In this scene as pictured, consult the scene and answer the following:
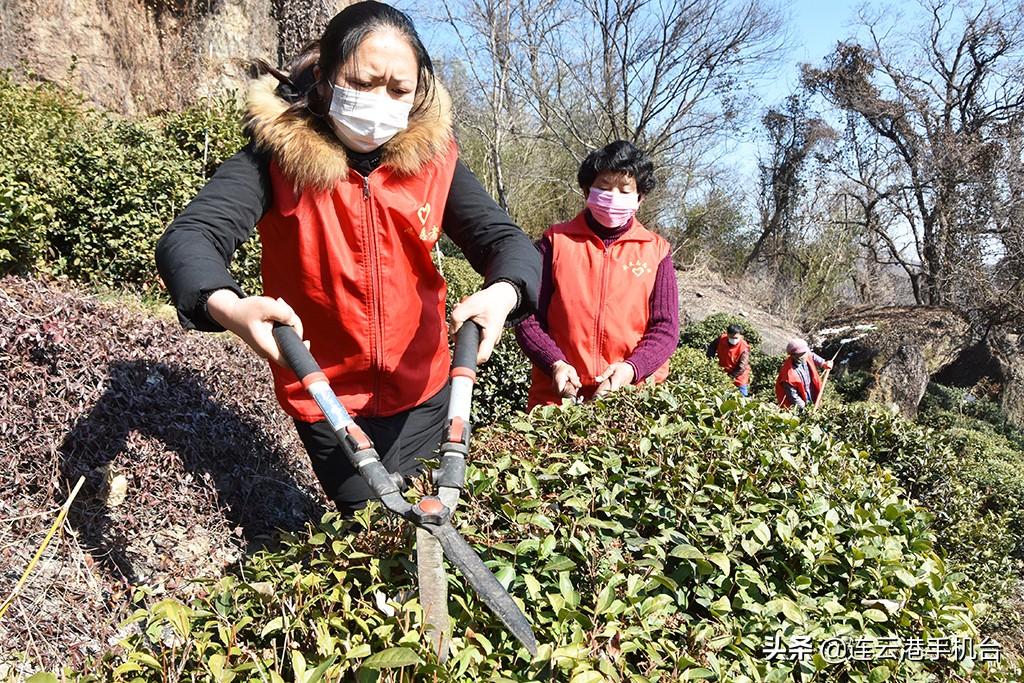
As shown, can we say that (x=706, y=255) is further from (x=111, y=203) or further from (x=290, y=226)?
(x=290, y=226)

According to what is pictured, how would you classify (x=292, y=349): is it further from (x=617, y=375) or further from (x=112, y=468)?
(x=112, y=468)

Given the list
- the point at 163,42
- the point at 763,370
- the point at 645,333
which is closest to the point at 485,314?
the point at 645,333

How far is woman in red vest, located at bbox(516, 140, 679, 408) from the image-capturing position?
9.45 ft

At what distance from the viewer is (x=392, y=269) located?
194 centimetres

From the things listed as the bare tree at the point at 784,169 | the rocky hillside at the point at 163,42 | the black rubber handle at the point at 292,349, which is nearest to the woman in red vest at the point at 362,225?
the black rubber handle at the point at 292,349

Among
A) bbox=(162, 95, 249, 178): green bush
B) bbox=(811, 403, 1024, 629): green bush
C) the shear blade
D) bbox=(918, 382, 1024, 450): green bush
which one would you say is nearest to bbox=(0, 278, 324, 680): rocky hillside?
the shear blade

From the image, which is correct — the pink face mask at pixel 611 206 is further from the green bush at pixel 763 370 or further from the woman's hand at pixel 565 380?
the green bush at pixel 763 370

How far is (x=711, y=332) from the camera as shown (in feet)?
57.8

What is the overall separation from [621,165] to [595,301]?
21.7 inches

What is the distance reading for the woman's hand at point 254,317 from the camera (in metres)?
1.40

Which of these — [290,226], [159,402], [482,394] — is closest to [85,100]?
[482,394]

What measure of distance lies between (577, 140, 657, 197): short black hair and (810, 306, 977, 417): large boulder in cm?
1429

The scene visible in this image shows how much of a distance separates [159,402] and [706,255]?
73.6 feet

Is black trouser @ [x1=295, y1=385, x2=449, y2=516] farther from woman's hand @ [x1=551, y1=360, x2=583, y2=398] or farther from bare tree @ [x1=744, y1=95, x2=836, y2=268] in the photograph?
bare tree @ [x1=744, y1=95, x2=836, y2=268]
